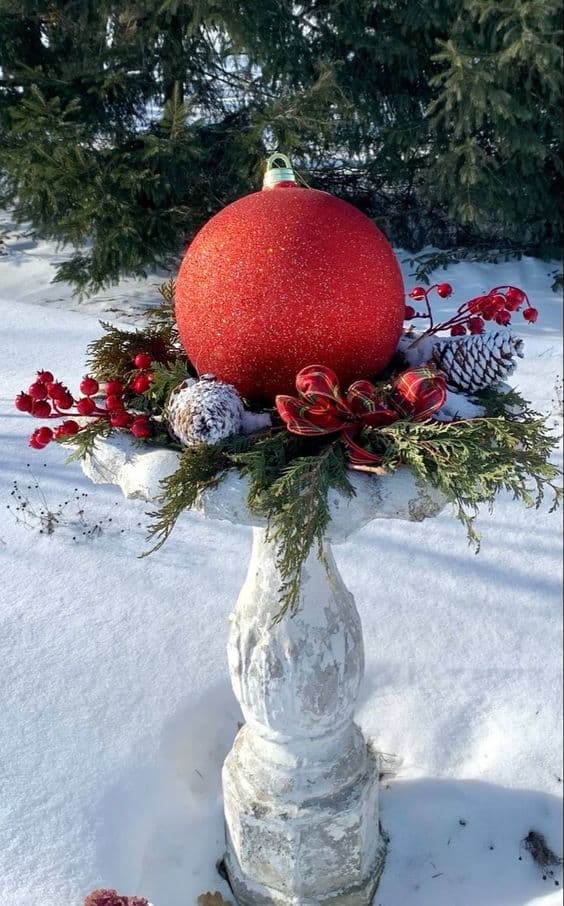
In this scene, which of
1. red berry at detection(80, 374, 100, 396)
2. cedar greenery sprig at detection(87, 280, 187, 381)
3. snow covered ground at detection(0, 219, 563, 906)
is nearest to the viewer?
red berry at detection(80, 374, 100, 396)

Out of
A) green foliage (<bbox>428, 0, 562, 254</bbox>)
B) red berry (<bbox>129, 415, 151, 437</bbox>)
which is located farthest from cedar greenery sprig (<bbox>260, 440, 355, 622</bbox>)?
green foliage (<bbox>428, 0, 562, 254</bbox>)

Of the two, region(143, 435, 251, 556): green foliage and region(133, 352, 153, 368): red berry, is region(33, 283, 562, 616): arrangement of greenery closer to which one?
region(143, 435, 251, 556): green foliage

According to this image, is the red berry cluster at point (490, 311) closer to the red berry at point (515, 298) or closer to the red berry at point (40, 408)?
the red berry at point (515, 298)

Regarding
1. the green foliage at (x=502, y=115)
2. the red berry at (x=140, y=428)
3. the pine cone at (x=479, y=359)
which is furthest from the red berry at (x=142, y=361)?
the green foliage at (x=502, y=115)

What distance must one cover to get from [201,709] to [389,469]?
1.38 m

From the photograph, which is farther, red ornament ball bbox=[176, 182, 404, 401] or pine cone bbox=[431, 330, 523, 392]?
pine cone bbox=[431, 330, 523, 392]

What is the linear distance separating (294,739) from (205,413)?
75 centimetres

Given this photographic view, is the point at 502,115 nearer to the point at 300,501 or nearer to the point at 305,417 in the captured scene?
the point at 305,417

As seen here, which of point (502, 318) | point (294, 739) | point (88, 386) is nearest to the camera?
point (88, 386)

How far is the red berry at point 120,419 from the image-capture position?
41.3 inches

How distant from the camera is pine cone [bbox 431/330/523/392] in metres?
1.12

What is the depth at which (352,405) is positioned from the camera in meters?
0.98

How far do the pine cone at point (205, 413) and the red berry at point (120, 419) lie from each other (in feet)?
0.25

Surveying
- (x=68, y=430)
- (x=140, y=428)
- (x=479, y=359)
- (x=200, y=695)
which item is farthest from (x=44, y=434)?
(x=200, y=695)
